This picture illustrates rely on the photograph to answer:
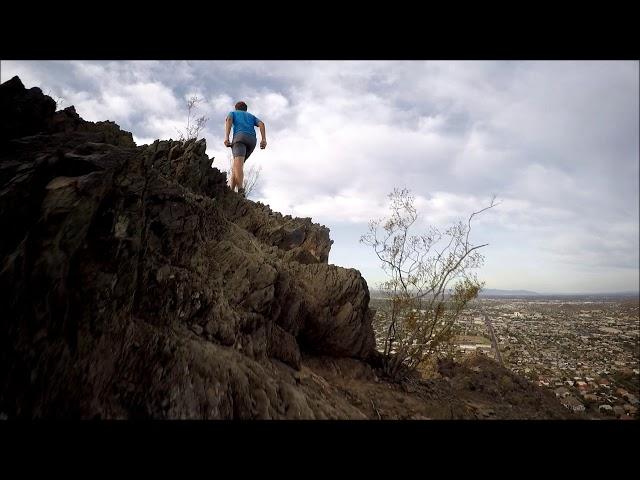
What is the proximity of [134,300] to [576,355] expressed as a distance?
111 ft

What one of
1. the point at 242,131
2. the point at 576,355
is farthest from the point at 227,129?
the point at 576,355

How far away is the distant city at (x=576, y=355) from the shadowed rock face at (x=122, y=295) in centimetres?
612

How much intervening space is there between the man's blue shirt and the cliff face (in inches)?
63.5

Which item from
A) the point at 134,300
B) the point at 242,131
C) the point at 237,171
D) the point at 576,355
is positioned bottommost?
the point at 576,355

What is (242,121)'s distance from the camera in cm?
890

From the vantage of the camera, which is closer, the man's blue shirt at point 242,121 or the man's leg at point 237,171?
the man's blue shirt at point 242,121

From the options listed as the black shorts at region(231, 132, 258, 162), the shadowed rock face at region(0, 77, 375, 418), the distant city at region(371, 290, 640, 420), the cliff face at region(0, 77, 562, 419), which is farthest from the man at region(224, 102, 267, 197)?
the distant city at region(371, 290, 640, 420)

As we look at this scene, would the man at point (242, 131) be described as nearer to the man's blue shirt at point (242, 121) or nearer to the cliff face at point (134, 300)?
the man's blue shirt at point (242, 121)

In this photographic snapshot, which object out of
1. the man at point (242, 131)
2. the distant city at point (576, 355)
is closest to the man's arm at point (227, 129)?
the man at point (242, 131)

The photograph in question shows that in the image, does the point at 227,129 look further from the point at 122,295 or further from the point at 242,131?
the point at 122,295

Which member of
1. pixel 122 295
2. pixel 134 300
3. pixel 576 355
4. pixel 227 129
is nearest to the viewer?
pixel 122 295

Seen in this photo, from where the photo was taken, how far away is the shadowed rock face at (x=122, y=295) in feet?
8.46
